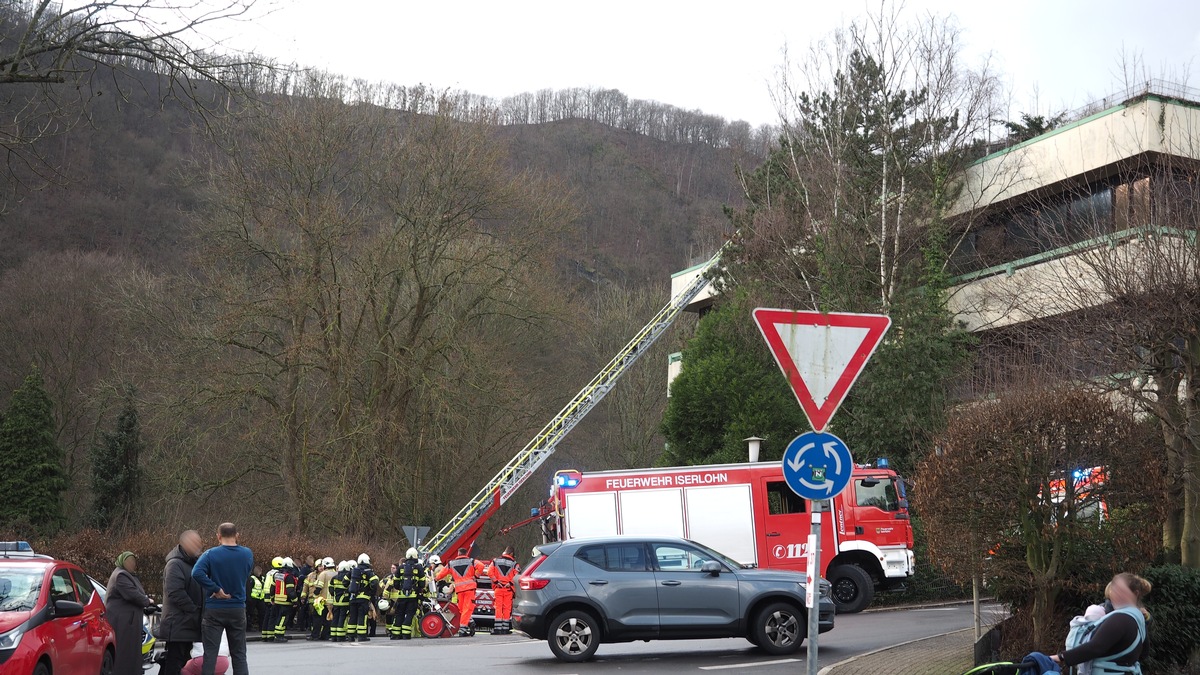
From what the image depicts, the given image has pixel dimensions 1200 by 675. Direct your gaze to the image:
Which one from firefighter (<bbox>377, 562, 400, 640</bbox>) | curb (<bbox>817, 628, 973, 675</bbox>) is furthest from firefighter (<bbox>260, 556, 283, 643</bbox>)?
curb (<bbox>817, 628, 973, 675</bbox>)

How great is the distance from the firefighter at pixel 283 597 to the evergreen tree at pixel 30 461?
2440cm

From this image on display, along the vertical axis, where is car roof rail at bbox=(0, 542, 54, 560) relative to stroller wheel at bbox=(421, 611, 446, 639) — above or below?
above

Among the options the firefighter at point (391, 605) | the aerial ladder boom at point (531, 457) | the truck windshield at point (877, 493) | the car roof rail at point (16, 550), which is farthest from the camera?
the aerial ladder boom at point (531, 457)

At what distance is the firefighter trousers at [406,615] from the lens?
22.7 meters

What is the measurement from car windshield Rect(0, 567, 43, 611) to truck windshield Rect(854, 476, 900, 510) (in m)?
16.8

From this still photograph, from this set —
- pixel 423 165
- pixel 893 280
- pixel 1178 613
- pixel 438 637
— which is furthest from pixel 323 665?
pixel 423 165

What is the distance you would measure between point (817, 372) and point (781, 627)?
872 centimetres

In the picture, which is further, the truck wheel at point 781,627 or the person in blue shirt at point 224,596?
the truck wheel at point 781,627

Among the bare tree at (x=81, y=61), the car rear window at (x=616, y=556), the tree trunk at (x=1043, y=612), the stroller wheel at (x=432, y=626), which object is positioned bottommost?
the stroller wheel at (x=432, y=626)

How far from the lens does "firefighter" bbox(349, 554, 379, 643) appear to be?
21.5 m

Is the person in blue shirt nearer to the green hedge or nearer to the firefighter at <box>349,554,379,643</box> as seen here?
the green hedge

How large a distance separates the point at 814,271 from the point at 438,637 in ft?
55.0

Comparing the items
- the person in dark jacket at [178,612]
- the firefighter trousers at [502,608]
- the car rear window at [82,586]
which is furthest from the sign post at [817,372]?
the firefighter trousers at [502,608]

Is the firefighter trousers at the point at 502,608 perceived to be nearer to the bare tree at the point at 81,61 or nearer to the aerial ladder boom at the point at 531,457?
the aerial ladder boom at the point at 531,457
